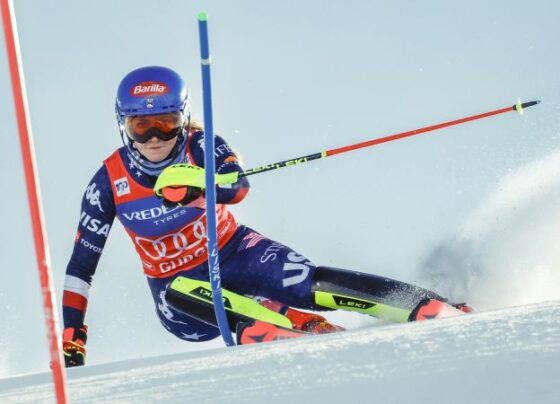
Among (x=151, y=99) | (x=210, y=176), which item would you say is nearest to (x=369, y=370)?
(x=210, y=176)

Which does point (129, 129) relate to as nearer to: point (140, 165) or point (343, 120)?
point (140, 165)

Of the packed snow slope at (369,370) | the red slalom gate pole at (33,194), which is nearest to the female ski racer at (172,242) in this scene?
the packed snow slope at (369,370)

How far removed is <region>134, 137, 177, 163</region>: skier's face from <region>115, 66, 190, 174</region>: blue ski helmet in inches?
0.9

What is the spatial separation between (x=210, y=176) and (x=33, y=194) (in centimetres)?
172

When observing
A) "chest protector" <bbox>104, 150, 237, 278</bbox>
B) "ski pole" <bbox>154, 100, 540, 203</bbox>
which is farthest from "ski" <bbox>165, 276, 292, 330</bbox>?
"ski pole" <bbox>154, 100, 540, 203</bbox>

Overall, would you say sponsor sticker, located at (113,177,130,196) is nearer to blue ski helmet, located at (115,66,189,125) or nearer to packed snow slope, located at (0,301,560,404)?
blue ski helmet, located at (115,66,189,125)

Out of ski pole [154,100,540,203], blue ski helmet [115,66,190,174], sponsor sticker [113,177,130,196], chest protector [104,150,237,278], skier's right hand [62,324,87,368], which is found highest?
blue ski helmet [115,66,190,174]

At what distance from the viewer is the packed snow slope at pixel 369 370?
50.8 inches

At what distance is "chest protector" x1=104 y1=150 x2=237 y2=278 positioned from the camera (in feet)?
13.1

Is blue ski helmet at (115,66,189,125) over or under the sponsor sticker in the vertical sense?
over

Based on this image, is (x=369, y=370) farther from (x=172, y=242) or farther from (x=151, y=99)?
(x=172, y=242)

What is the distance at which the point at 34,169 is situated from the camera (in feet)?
4.34

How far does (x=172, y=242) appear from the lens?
4078 mm

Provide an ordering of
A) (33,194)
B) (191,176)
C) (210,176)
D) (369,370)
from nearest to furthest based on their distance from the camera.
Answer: (33,194) → (369,370) → (210,176) → (191,176)
